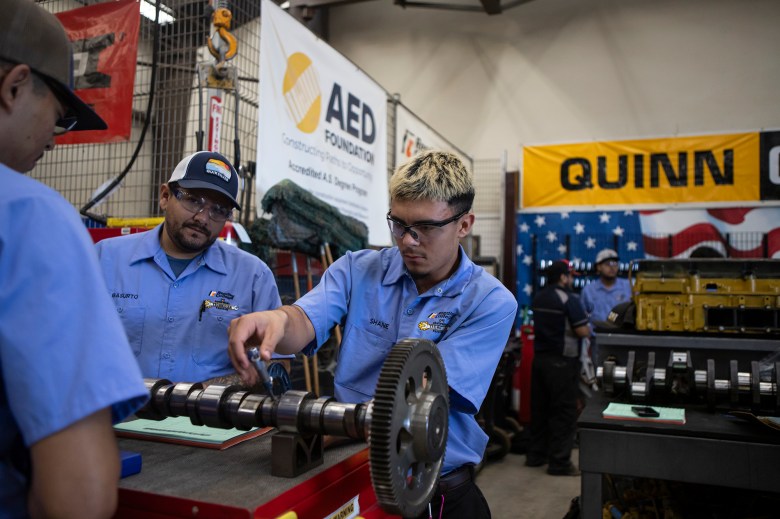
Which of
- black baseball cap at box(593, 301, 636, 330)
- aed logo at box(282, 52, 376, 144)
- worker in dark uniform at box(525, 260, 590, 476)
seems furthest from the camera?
worker in dark uniform at box(525, 260, 590, 476)

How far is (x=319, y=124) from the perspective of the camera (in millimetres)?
3629

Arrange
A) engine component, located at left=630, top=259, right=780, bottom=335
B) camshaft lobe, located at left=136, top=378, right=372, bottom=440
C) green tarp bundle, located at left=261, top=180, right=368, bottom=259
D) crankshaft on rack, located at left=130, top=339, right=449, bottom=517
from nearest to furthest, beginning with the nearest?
crankshaft on rack, located at left=130, top=339, right=449, bottom=517, camshaft lobe, located at left=136, top=378, right=372, bottom=440, engine component, located at left=630, top=259, right=780, bottom=335, green tarp bundle, located at left=261, top=180, right=368, bottom=259

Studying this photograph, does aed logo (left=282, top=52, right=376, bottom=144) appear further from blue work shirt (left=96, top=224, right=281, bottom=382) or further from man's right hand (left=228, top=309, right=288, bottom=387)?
man's right hand (left=228, top=309, right=288, bottom=387)

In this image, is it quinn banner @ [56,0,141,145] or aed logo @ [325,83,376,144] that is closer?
quinn banner @ [56,0,141,145]

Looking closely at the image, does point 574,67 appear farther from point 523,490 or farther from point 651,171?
point 523,490

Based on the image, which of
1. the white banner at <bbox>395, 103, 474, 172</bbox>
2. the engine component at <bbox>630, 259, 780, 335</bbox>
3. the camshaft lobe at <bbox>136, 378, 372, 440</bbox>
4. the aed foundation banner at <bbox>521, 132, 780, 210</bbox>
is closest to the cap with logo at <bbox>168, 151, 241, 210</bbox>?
the camshaft lobe at <bbox>136, 378, 372, 440</bbox>

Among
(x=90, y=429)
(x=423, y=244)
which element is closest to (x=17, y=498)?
(x=90, y=429)

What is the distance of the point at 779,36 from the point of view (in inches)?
267

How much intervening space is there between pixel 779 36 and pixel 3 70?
8119mm

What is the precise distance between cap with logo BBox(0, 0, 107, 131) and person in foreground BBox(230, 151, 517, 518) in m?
0.67

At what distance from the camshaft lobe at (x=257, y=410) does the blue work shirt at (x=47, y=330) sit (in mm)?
381

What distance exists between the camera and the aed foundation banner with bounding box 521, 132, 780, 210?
650cm

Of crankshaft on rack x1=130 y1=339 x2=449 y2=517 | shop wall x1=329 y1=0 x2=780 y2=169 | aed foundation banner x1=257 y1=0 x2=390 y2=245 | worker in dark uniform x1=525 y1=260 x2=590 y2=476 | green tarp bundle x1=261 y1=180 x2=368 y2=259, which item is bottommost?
worker in dark uniform x1=525 y1=260 x2=590 y2=476

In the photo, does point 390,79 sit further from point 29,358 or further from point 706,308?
point 29,358
